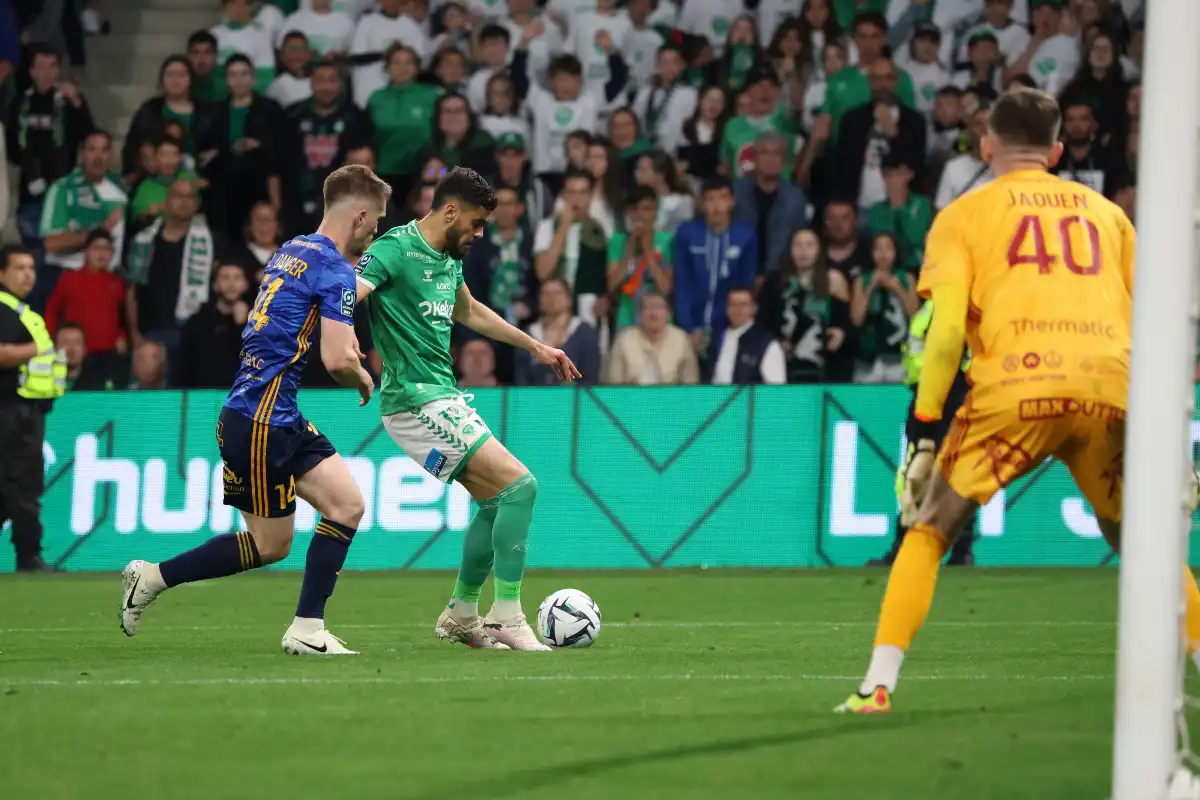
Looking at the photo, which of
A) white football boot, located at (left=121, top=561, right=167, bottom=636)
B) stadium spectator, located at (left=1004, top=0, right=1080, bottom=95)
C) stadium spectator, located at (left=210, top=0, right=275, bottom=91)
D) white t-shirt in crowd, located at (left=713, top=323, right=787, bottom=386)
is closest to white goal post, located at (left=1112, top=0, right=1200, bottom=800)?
white football boot, located at (left=121, top=561, right=167, bottom=636)

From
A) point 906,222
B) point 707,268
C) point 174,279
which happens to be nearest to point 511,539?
point 707,268

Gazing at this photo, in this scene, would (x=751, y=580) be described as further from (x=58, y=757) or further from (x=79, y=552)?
Result: (x=58, y=757)

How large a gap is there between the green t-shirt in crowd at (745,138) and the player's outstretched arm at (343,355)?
31.7 ft

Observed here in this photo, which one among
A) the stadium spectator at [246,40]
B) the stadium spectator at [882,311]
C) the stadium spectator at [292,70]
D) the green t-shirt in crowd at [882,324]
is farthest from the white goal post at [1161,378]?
the stadium spectator at [246,40]

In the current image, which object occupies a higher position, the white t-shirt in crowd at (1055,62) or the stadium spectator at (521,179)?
the white t-shirt in crowd at (1055,62)

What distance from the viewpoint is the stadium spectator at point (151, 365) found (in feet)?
54.8

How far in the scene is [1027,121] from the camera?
661 centimetres

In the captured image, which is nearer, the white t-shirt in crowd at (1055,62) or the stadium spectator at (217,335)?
the stadium spectator at (217,335)

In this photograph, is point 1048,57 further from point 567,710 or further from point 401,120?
point 567,710

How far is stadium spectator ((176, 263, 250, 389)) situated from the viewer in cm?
1656

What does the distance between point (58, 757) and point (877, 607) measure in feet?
22.9

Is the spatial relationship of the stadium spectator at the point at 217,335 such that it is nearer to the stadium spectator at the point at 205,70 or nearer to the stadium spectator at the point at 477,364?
the stadium spectator at the point at 477,364

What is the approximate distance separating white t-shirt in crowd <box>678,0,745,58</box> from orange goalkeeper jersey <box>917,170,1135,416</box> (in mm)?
12945

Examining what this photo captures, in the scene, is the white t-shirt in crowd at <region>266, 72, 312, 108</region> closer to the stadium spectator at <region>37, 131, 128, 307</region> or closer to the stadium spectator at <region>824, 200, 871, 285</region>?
the stadium spectator at <region>37, 131, 128, 307</region>
